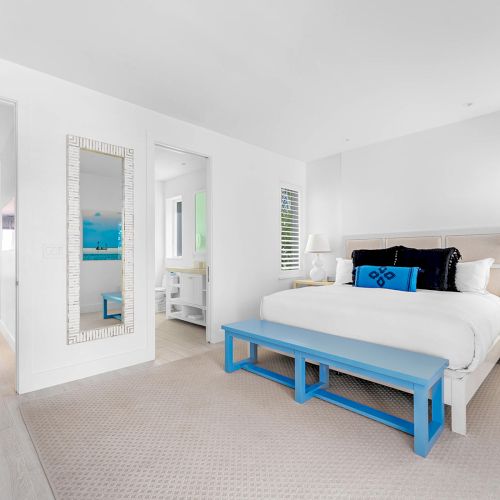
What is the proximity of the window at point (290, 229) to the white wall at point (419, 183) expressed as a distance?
0.36 metres

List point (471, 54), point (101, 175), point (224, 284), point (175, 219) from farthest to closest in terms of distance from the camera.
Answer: point (175, 219), point (224, 284), point (101, 175), point (471, 54)

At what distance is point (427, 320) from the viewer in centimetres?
225

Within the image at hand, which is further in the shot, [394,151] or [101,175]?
[394,151]

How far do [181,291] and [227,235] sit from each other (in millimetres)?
1469

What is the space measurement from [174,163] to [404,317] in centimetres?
429

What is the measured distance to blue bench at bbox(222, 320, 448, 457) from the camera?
71.9 inches

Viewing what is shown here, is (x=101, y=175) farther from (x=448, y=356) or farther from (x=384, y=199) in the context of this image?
(x=384, y=199)

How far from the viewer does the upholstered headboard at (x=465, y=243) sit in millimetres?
3570

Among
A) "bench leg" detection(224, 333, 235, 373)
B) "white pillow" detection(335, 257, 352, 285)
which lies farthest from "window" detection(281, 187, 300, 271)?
"bench leg" detection(224, 333, 235, 373)

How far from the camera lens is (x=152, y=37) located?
2.30 metres

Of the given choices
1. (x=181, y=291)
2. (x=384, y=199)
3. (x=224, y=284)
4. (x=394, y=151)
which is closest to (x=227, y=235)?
(x=224, y=284)

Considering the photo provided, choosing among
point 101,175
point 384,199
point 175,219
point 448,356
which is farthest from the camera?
point 175,219

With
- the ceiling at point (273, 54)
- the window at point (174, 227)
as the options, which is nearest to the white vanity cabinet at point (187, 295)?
the window at point (174, 227)

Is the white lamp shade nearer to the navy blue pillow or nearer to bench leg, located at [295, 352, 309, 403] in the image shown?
the navy blue pillow
